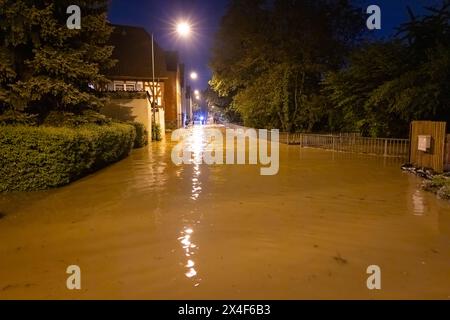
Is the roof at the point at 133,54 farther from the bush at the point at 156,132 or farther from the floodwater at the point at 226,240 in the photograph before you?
the floodwater at the point at 226,240

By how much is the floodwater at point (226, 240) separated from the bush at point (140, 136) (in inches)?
440

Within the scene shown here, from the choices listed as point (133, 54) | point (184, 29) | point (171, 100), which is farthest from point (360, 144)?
point (171, 100)

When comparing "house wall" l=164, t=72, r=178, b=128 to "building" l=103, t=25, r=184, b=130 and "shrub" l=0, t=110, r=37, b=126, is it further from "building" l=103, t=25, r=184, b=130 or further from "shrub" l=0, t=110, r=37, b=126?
"shrub" l=0, t=110, r=37, b=126

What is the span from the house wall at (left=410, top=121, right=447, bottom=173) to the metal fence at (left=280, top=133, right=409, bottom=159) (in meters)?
1.86

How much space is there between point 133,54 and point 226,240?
35140 millimetres

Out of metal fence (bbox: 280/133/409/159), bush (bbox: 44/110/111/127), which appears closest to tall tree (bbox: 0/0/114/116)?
bush (bbox: 44/110/111/127)

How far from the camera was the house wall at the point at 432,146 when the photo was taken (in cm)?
1164

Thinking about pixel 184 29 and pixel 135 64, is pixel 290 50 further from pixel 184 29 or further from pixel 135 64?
pixel 135 64

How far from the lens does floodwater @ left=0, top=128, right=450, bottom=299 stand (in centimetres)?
414

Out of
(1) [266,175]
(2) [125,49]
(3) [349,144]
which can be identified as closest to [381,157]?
(3) [349,144]

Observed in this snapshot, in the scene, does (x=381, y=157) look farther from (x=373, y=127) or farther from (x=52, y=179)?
(x=52, y=179)

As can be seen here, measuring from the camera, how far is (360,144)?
18375 mm

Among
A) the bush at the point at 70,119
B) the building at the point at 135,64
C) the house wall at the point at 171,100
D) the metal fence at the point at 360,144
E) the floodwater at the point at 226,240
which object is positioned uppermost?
the building at the point at 135,64

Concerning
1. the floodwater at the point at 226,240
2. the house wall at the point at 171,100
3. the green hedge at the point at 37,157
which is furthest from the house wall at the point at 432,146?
the house wall at the point at 171,100
